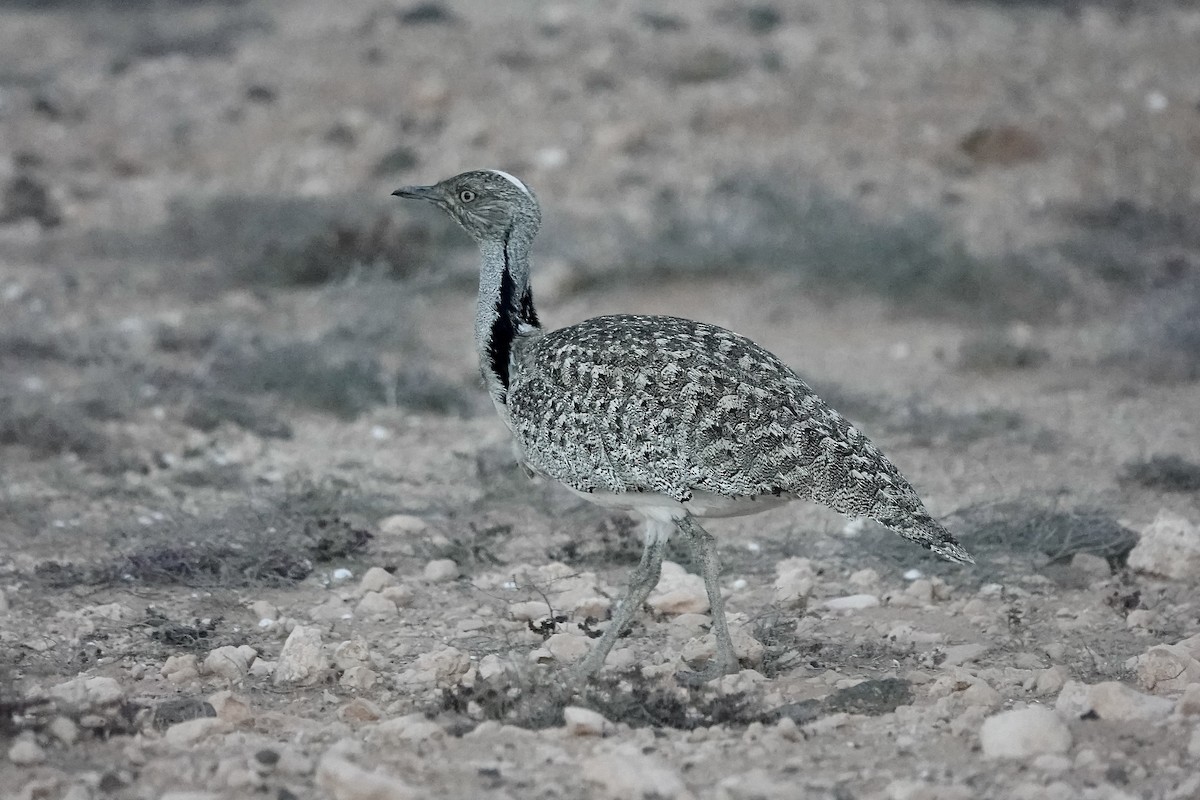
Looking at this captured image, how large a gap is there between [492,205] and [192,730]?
2.26 m

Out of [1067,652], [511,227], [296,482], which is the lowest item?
[296,482]

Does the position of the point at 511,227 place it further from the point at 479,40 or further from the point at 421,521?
the point at 479,40

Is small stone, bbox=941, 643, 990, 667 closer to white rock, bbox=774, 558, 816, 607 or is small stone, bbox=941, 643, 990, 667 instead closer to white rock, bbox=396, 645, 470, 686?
white rock, bbox=774, 558, 816, 607

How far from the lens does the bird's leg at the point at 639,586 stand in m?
5.14

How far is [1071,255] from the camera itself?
1158cm

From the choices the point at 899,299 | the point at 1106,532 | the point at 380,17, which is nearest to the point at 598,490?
the point at 1106,532

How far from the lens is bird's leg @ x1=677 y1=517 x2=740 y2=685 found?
5.11m

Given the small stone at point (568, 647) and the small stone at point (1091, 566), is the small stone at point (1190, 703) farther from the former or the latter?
the small stone at point (568, 647)

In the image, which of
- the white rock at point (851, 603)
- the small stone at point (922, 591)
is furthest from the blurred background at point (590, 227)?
the white rock at point (851, 603)

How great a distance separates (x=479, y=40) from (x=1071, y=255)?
22.4ft

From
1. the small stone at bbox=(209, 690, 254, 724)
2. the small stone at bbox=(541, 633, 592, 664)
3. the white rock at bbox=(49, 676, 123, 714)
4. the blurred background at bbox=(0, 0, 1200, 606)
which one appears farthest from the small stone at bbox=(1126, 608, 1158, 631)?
the white rock at bbox=(49, 676, 123, 714)

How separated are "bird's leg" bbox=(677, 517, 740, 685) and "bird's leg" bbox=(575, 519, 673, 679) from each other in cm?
9

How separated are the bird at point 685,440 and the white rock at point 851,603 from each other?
821 millimetres

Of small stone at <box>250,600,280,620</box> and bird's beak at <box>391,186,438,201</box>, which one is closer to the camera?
small stone at <box>250,600,280,620</box>
